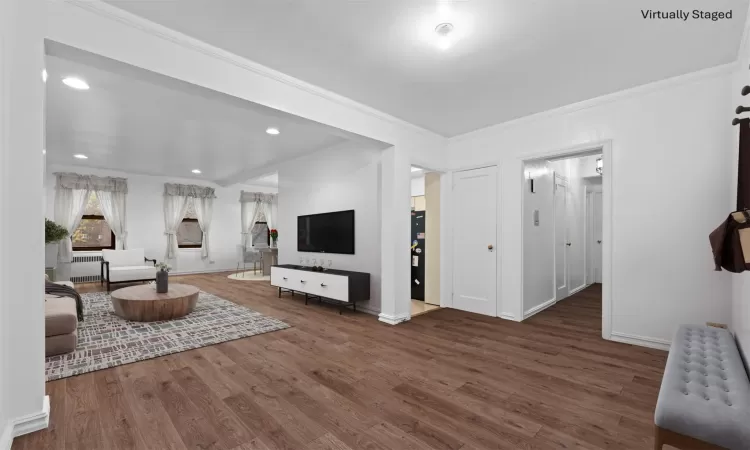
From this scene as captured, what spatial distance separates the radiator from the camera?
23.7 feet

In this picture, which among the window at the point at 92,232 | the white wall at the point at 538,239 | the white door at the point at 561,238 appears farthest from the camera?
the window at the point at 92,232

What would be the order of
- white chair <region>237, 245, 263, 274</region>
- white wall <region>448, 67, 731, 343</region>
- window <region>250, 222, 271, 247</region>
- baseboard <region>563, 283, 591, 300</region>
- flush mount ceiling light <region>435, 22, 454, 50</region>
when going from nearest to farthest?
flush mount ceiling light <region>435, 22, 454, 50</region>
white wall <region>448, 67, 731, 343</region>
baseboard <region>563, 283, 591, 300</region>
white chair <region>237, 245, 263, 274</region>
window <region>250, 222, 271, 247</region>

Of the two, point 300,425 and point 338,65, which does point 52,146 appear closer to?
point 338,65

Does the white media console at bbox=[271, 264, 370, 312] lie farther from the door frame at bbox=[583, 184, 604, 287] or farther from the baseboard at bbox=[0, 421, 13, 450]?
the door frame at bbox=[583, 184, 604, 287]

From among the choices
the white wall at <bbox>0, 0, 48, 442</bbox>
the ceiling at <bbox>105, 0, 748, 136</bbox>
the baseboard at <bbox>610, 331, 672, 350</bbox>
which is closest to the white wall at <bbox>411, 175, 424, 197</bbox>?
the ceiling at <bbox>105, 0, 748, 136</bbox>

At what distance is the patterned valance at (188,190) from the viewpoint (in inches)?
336

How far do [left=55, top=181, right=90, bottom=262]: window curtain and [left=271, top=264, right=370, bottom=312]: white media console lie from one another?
5.19m

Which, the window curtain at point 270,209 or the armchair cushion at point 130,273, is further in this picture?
the window curtain at point 270,209

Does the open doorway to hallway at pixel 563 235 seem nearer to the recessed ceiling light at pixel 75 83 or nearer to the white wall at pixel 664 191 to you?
the white wall at pixel 664 191

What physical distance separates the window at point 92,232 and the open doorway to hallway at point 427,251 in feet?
23.9

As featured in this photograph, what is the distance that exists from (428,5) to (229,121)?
10.3 ft

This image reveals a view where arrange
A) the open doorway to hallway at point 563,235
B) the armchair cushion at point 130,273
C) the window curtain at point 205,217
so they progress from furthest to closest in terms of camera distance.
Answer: the window curtain at point 205,217 → the armchair cushion at point 130,273 → the open doorway to hallway at point 563,235

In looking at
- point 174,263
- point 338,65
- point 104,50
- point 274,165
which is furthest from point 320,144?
point 174,263

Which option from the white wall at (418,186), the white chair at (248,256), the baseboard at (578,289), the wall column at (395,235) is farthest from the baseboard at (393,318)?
the white chair at (248,256)
